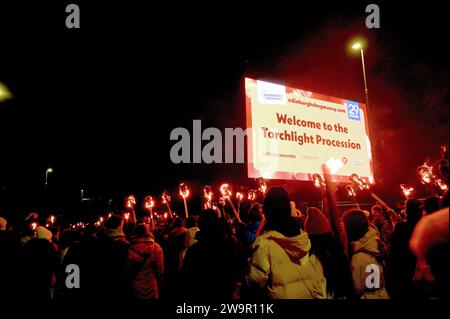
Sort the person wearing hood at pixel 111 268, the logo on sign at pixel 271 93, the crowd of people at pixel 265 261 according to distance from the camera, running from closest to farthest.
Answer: the crowd of people at pixel 265 261, the person wearing hood at pixel 111 268, the logo on sign at pixel 271 93

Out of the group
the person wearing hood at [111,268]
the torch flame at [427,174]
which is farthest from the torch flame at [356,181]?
the person wearing hood at [111,268]

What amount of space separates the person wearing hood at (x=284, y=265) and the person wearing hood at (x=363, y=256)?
16.2 inches

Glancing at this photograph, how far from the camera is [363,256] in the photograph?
123 inches

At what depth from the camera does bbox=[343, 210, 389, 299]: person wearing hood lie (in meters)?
3.05

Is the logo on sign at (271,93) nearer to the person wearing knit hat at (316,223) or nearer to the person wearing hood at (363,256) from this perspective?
the person wearing knit hat at (316,223)

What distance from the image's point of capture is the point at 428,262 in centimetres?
136

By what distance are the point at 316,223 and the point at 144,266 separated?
2.82m

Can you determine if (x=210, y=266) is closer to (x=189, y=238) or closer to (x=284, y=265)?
(x=284, y=265)

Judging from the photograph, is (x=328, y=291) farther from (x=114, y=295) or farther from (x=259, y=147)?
(x=259, y=147)

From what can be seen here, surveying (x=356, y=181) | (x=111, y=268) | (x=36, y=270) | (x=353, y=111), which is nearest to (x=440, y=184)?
(x=356, y=181)

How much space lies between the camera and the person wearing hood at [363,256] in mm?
3051

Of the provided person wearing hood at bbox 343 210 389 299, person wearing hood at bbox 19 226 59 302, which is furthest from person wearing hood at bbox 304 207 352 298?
person wearing hood at bbox 19 226 59 302

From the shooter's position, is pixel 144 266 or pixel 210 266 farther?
pixel 144 266
